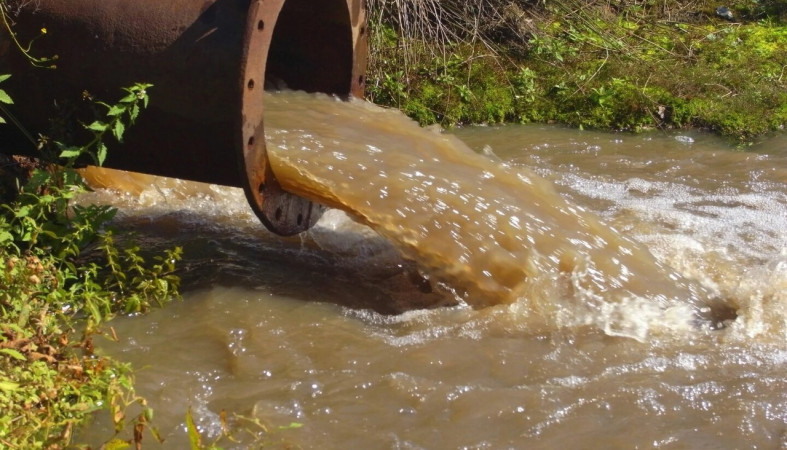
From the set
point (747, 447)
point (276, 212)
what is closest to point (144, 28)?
point (276, 212)

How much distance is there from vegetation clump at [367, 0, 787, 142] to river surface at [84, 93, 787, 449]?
1401 millimetres

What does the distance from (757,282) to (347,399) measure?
6.94ft

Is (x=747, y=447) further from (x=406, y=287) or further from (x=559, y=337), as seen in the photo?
(x=406, y=287)

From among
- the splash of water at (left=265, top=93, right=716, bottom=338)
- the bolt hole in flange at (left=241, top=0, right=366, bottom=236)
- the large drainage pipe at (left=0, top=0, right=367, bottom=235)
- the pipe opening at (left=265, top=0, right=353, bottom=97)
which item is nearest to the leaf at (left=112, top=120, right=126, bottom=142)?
the large drainage pipe at (left=0, top=0, right=367, bottom=235)

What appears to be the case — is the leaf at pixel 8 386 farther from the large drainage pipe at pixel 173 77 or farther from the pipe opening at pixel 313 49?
the pipe opening at pixel 313 49

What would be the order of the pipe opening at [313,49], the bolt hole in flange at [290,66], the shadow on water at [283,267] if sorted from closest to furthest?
the bolt hole in flange at [290,66] → the shadow on water at [283,267] → the pipe opening at [313,49]

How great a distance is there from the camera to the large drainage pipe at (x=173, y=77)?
4.07 metres

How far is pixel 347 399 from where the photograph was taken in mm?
3547

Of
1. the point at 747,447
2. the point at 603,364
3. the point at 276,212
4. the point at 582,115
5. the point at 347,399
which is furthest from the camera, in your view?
the point at 582,115

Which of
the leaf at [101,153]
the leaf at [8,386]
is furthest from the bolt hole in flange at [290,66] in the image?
the leaf at [8,386]

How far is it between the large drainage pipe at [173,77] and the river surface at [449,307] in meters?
0.37

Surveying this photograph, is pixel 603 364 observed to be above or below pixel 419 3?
below

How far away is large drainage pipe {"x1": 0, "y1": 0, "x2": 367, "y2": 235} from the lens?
13.4 ft

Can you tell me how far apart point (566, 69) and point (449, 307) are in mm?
4052
